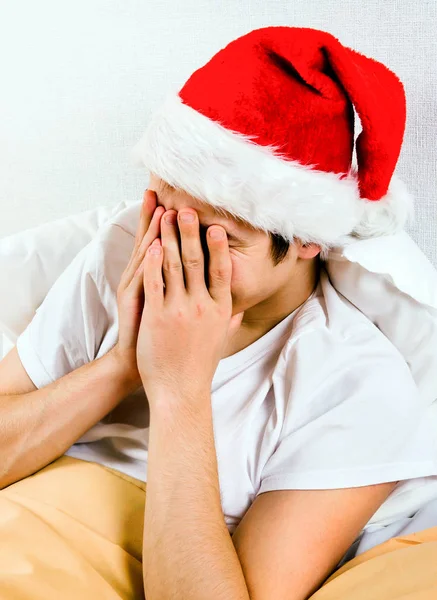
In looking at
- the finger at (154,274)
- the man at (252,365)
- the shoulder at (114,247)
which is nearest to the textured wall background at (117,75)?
the man at (252,365)

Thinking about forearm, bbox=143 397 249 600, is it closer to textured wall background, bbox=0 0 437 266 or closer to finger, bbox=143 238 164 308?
finger, bbox=143 238 164 308

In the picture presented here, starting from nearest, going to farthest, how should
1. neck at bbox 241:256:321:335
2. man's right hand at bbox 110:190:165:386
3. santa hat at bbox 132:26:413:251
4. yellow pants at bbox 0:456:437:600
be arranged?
yellow pants at bbox 0:456:437:600, santa hat at bbox 132:26:413:251, man's right hand at bbox 110:190:165:386, neck at bbox 241:256:321:335

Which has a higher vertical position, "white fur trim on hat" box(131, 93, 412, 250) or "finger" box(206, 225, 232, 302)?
"white fur trim on hat" box(131, 93, 412, 250)

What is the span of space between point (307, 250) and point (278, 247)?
66 millimetres

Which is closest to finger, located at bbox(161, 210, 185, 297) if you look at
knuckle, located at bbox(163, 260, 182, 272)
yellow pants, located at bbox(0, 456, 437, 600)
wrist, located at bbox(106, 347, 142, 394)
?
knuckle, located at bbox(163, 260, 182, 272)

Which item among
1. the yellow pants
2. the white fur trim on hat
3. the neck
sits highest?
the white fur trim on hat

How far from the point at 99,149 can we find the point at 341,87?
78 centimetres

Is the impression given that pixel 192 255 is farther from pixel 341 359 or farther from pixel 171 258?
pixel 341 359

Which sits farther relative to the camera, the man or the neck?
the neck

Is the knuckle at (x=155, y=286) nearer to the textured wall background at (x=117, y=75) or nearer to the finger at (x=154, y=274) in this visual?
the finger at (x=154, y=274)

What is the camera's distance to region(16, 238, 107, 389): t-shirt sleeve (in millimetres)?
1232

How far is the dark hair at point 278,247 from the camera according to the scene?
108 cm

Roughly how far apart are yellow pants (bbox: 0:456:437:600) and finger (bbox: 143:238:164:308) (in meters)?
0.31

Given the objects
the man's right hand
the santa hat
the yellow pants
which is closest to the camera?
the yellow pants
